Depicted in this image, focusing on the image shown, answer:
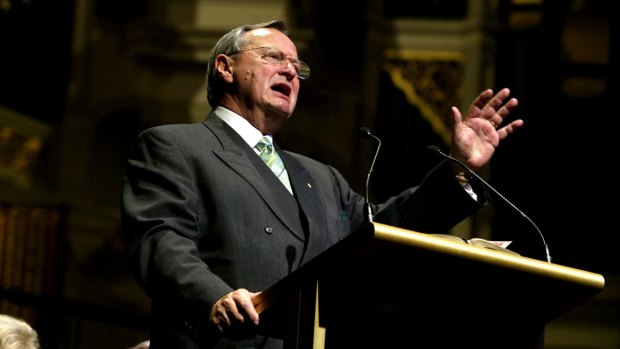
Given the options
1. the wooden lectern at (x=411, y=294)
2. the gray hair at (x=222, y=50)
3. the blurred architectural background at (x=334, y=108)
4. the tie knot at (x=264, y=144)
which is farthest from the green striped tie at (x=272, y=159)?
the blurred architectural background at (x=334, y=108)

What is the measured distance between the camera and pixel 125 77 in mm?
6031

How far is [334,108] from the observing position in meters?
6.13

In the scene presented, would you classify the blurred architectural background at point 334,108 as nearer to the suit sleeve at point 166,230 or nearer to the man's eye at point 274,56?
the man's eye at point 274,56

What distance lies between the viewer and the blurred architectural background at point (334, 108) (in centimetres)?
574

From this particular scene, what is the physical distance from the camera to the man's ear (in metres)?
2.61

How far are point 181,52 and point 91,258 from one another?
48.8 inches

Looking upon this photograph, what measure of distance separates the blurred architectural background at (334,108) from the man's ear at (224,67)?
2.97 meters

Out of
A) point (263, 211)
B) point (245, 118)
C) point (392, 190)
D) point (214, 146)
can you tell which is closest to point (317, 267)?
point (263, 211)

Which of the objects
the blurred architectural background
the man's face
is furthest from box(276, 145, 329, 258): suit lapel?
the blurred architectural background

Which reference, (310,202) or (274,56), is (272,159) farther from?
(274,56)

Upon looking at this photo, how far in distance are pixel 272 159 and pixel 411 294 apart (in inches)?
27.8

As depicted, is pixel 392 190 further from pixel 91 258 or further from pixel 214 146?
A: pixel 214 146

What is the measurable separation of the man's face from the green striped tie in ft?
0.21

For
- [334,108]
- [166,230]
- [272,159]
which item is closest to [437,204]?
[272,159]
